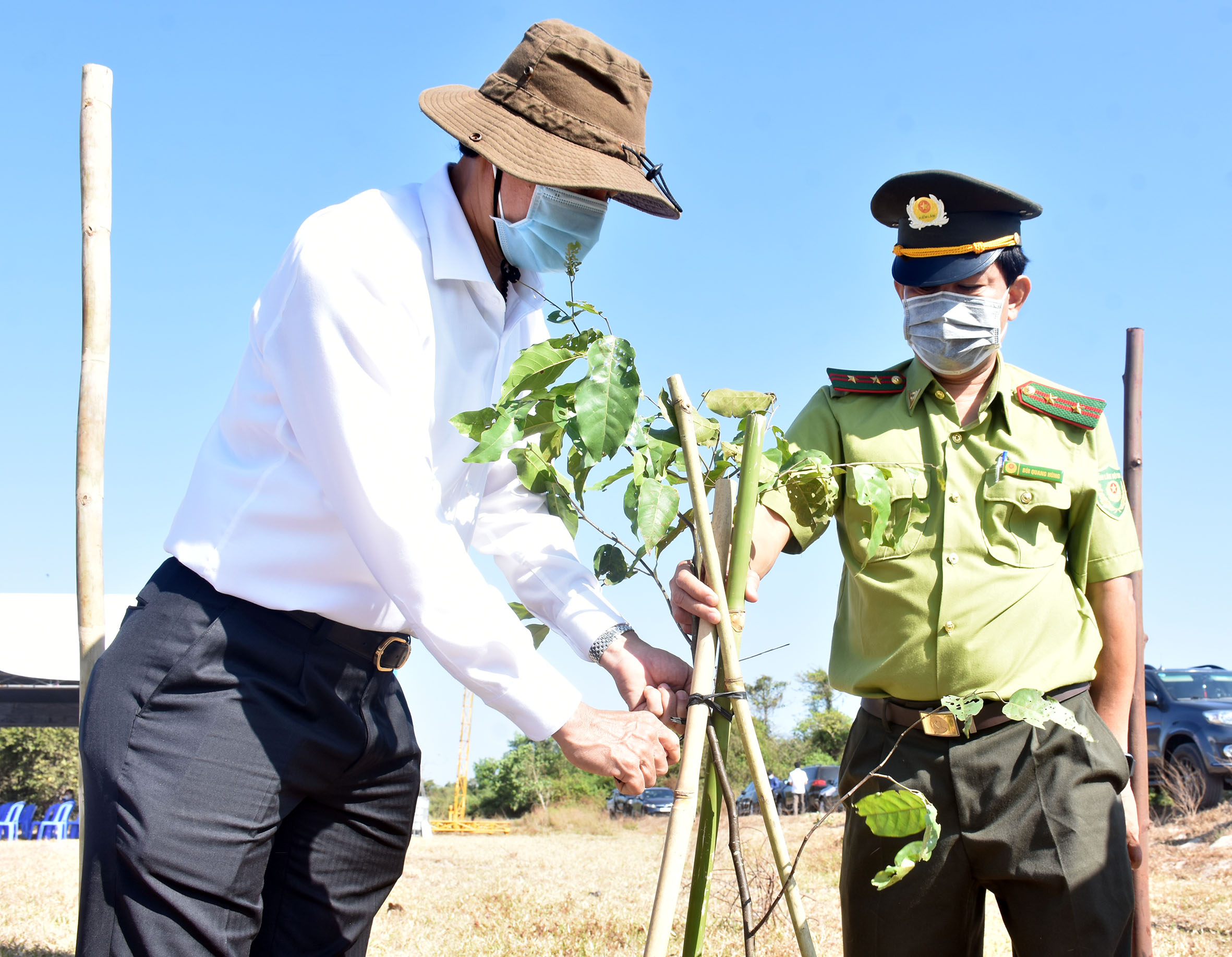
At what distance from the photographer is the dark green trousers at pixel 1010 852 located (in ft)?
6.88

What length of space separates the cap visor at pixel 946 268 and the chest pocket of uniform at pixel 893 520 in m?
0.49

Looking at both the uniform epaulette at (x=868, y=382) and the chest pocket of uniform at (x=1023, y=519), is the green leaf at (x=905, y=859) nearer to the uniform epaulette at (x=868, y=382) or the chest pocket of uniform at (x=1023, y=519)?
the chest pocket of uniform at (x=1023, y=519)

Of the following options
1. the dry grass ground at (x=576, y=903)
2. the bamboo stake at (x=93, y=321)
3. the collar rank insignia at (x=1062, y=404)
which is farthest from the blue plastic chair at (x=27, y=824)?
the collar rank insignia at (x=1062, y=404)

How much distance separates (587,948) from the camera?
4.48 metres

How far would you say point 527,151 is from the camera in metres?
1.74

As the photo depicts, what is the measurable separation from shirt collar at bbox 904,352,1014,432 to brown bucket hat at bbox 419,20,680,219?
89 centimetres

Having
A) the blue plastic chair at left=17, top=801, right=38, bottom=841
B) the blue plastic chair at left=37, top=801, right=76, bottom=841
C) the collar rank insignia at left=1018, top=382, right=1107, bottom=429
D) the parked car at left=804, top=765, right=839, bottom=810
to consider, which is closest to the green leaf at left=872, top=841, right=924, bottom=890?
the collar rank insignia at left=1018, top=382, right=1107, bottom=429

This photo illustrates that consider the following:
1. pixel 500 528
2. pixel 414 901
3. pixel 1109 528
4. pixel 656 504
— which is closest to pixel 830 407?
pixel 1109 528

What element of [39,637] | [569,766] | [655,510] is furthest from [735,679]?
[569,766]

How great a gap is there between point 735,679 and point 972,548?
959mm

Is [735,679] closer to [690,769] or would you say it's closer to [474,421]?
[690,769]

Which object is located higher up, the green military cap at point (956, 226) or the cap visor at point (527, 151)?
the green military cap at point (956, 226)

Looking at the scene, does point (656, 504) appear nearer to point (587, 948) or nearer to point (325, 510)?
point (325, 510)

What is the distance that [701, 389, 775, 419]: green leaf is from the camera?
5.65 feet
